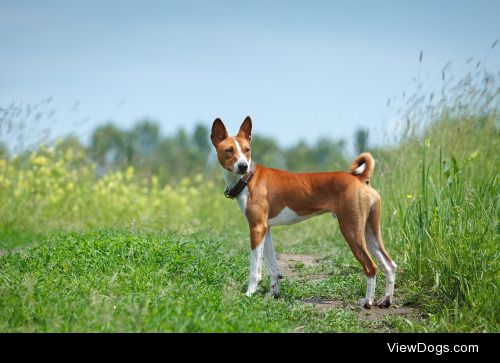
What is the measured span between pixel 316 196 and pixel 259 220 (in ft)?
2.03

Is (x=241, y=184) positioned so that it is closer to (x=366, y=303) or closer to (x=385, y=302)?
(x=366, y=303)

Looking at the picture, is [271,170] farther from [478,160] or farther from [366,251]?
[478,160]

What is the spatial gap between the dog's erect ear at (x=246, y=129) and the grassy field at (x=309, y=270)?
1458 millimetres

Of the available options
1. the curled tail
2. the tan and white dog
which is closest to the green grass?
the tan and white dog

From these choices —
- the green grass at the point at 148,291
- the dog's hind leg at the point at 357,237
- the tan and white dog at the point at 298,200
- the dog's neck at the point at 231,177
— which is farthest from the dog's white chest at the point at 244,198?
the dog's hind leg at the point at 357,237

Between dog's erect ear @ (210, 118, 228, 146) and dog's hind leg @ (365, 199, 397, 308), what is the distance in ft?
5.51

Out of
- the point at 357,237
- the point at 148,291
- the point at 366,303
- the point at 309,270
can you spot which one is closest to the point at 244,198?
the point at 357,237

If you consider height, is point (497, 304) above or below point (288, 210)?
below

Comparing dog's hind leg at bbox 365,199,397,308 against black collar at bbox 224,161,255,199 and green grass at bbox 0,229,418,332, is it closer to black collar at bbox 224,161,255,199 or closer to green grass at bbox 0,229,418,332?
green grass at bbox 0,229,418,332

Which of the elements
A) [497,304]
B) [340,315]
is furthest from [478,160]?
[340,315]

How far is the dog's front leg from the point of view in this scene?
18.9 feet

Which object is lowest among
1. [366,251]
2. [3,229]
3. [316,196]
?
[3,229]

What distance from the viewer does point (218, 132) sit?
601 cm
